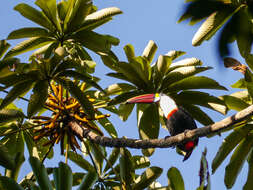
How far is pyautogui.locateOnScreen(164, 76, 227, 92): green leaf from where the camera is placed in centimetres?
486

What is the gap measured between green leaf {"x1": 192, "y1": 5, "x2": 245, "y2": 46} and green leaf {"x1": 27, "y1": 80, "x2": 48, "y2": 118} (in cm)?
215

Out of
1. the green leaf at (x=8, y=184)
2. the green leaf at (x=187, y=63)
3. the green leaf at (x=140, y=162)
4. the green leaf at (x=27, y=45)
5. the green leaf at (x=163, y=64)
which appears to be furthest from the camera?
the green leaf at (x=140, y=162)

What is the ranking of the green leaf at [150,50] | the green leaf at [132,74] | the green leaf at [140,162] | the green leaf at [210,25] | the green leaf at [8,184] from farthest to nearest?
the green leaf at [140,162] < the green leaf at [150,50] < the green leaf at [210,25] < the green leaf at [132,74] < the green leaf at [8,184]

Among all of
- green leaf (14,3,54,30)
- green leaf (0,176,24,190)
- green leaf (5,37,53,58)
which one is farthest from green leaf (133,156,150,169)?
green leaf (14,3,54,30)

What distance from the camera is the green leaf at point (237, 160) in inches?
195

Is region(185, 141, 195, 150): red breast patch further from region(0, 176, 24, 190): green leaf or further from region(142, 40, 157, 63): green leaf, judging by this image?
region(0, 176, 24, 190): green leaf

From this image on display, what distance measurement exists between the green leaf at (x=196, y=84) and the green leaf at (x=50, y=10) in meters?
1.94

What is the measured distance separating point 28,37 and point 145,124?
7.08ft

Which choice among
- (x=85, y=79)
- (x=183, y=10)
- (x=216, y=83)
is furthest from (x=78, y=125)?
(x=183, y=10)

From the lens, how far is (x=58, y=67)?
4.82m

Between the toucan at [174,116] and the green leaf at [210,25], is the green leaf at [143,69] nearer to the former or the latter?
the toucan at [174,116]

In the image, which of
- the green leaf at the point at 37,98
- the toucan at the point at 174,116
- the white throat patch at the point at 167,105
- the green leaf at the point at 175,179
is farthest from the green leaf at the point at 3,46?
the green leaf at the point at 175,179

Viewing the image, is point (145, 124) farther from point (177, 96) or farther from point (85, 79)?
point (85, 79)

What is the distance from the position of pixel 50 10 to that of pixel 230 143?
10.2 ft
